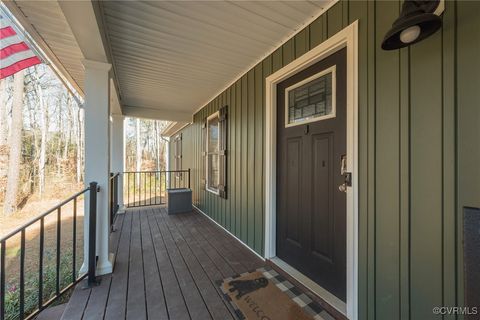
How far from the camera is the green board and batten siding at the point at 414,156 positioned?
930 millimetres

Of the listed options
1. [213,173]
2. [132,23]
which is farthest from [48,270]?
[132,23]

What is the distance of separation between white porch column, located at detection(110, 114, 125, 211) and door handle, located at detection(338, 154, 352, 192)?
13.8 ft

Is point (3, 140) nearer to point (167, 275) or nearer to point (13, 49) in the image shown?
point (13, 49)

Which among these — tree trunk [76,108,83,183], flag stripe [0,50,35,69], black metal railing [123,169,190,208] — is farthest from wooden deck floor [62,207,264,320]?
tree trunk [76,108,83,183]

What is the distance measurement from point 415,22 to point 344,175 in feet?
3.12

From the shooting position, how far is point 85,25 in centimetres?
151

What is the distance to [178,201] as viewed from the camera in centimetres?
440

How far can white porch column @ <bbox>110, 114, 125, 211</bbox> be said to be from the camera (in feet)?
13.6

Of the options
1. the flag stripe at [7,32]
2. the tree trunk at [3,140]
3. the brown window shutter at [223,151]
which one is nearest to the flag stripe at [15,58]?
the flag stripe at [7,32]

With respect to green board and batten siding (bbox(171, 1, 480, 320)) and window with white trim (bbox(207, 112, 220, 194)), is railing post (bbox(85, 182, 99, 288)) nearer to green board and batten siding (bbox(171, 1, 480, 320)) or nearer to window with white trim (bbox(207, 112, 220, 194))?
window with white trim (bbox(207, 112, 220, 194))

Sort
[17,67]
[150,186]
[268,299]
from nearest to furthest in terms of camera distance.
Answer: [268,299] → [17,67] → [150,186]

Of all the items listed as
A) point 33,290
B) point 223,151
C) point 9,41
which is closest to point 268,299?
point 223,151

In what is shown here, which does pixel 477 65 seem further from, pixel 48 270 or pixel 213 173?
pixel 48 270

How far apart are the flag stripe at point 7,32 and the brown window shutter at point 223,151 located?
8.34 ft
